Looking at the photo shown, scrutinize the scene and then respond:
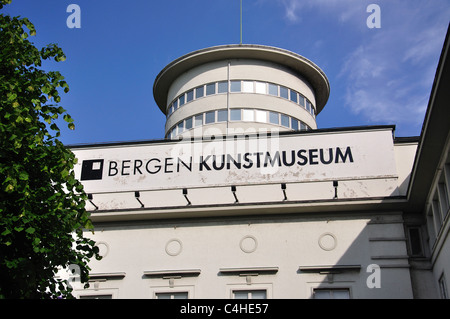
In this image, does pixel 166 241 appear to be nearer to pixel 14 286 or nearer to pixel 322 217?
pixel 322 217

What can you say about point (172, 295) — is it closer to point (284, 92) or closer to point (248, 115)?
point (248, 115)

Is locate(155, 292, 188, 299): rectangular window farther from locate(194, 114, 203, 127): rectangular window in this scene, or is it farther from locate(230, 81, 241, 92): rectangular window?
locate(230, 81, 241, 92): rectangular window

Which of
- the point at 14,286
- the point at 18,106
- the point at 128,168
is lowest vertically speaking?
the point at 14,286

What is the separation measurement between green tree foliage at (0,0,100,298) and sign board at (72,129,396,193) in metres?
9.34

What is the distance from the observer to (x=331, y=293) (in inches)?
754

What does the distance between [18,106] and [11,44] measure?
178 cm

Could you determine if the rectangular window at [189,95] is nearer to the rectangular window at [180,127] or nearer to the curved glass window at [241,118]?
the curved glass window at [241,118]

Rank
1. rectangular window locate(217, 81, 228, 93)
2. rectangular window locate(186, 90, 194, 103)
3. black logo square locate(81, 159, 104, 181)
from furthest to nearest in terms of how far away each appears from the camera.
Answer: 1. rectangular window locate(186, 90, 194, 103)
2. rectangular window locate(217, 81, 228, 93)
3. black logo square locate(81, 159, 104, 181)

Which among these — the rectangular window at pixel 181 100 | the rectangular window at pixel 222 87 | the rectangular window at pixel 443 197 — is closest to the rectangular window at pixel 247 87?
the rectangular window at pixel 222 87

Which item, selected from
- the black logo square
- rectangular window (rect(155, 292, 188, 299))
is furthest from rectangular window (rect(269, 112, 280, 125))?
rectangular window (rect(155, 292, 188, 299))

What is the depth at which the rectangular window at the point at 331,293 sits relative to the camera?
62.5 ft

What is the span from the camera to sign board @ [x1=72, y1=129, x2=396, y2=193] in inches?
830
